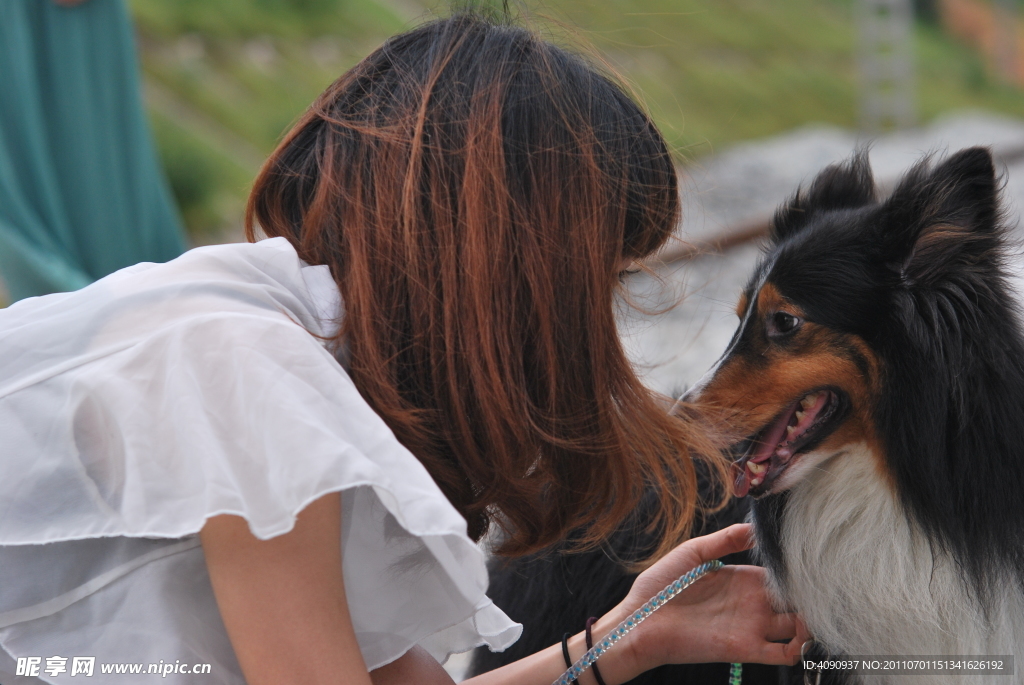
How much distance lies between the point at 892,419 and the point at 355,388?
1033mm

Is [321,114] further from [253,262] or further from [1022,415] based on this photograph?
[1022,415]

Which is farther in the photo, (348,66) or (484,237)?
(348,66)

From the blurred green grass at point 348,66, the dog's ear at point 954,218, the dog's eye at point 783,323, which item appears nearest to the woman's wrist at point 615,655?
the dog's eye at point 783,323

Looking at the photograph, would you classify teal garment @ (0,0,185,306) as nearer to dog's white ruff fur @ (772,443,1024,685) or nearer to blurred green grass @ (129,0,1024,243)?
blurred green grass @ (129,0,1024,243)

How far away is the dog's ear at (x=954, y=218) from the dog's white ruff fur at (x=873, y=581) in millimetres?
377

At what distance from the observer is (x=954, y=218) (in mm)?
1689

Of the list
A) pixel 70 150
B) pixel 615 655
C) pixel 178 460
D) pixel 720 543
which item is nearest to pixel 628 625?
pixel 615 655

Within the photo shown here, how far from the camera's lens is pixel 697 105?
10.3 meters

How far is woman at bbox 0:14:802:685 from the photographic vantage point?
47.6 inches

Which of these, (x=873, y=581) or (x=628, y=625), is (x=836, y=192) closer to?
(x=873, y=581)

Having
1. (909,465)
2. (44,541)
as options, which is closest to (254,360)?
(44,541)

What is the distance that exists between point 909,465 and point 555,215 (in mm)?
857

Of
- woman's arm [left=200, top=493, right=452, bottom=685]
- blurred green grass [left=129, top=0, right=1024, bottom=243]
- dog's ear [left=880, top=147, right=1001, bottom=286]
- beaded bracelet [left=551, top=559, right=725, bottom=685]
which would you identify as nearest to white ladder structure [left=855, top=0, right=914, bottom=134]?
blurred green grass [left=129, top=0, right=1024, bottom=243]

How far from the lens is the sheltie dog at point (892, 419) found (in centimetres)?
167
